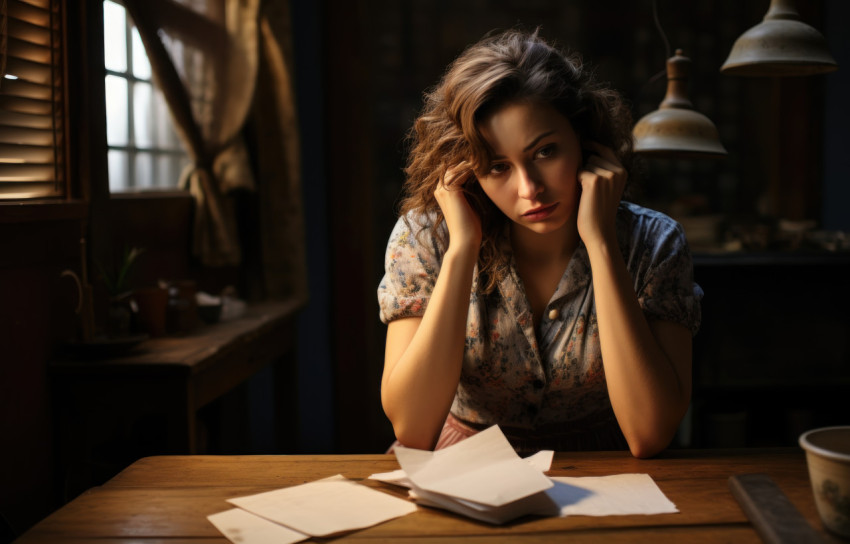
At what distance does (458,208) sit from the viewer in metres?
1.66

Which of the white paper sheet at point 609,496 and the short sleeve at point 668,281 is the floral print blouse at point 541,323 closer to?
the short sleeve at point 668,281

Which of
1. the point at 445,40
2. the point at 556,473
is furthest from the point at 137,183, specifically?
the point at 556,473

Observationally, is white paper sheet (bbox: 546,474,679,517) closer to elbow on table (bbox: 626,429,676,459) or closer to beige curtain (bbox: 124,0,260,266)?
elbow on table (bbox: 626,429,676,459)

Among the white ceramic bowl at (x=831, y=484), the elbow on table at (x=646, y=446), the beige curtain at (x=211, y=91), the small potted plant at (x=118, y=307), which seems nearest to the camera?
the white ceramic bowl at (x=831, y=484)

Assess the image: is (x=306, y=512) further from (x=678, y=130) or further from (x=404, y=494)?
(x=678, y=130)

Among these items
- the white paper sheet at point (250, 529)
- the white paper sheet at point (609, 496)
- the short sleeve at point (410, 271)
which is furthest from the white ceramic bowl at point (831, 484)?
the short sleeve at point (410, 271)

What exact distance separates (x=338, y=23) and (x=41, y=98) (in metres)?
2.14

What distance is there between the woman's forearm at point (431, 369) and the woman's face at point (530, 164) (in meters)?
0.17

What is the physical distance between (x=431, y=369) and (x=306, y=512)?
0.50m

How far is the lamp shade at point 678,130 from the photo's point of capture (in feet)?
6.94

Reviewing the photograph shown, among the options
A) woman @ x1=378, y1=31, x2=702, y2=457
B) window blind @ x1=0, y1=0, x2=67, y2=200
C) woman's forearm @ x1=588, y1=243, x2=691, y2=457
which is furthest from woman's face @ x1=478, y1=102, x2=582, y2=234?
window blind @ x1=0, y1=0, x2=67, y2=200

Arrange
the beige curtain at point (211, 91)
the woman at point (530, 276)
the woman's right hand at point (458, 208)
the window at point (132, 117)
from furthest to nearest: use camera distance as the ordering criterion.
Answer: the beige curtain at point (211, 91)
the window at point (132, 117)
the woman's right hand at point (458, 208)
the woman at point (530, 276)

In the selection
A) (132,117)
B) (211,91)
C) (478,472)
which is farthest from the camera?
(211,91)

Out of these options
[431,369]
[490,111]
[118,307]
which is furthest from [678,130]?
[118,307]
